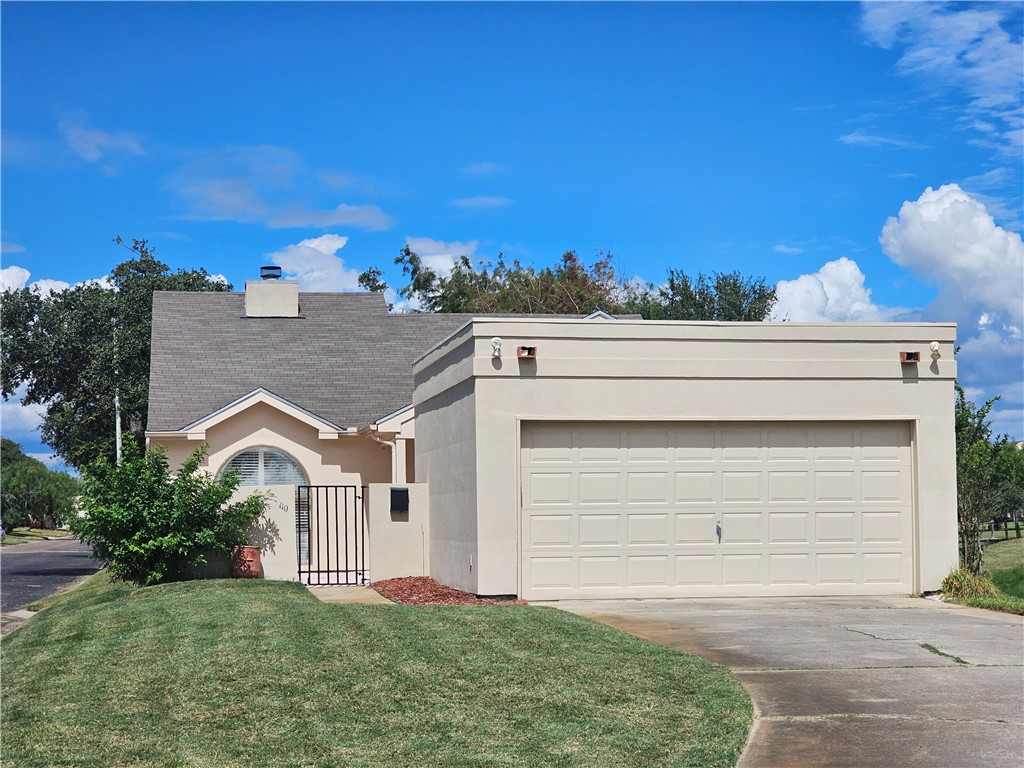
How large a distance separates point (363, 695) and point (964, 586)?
421 inches

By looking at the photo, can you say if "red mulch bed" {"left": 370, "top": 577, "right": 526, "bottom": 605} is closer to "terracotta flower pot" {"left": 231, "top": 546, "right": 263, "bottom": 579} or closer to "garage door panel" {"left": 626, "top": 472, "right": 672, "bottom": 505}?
"terracotta flower pot" {"left": 231, "top": 546, "right": 263, "bottom": 579}

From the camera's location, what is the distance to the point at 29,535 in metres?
66.0

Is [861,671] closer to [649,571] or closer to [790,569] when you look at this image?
[649,571]

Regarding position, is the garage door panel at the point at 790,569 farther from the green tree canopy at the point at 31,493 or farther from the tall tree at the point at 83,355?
the green tree canopy at the point at 31,493

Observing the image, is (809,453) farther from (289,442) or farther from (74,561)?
(74,561)

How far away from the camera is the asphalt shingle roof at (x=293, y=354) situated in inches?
1018

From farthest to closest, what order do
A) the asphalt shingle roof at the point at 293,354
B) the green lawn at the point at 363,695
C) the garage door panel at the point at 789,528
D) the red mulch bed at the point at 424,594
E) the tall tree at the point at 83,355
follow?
the tall tree at the point at 83,355 → the asphalt shingle roof at the point at 293,354 → the garage door panel at the point at 789,528 → the red mulch bed at the point at 424,594 → the green lawn at the point at 363,695

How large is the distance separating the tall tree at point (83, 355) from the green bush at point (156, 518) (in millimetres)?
21013

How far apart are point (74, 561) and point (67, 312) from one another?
28.3 ft

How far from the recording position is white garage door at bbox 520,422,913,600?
16.4 meters

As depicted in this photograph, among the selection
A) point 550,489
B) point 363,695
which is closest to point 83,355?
point 550,489

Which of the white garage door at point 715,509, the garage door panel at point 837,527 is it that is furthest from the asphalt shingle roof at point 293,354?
the garage door panel at point 837,527

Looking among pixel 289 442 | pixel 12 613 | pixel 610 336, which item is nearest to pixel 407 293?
pixel 289 442

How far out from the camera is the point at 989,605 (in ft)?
50.3
